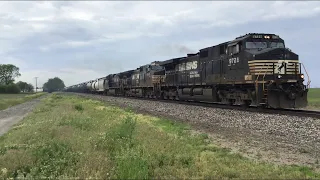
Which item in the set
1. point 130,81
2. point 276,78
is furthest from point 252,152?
point 130,81

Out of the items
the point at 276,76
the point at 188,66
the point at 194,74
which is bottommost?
the point at 276,76

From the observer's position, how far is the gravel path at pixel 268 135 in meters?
7.71

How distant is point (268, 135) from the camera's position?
1062 centimetres

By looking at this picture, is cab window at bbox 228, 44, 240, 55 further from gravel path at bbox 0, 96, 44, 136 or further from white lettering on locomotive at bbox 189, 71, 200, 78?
gravel path at bbox 0, 96, 44, 136

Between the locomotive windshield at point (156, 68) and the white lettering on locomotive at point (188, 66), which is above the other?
the locomotive windshield at point (156, 68)

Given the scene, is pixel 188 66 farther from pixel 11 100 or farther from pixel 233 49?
pixel 11 100

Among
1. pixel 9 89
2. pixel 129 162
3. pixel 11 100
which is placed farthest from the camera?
pixel 9 89

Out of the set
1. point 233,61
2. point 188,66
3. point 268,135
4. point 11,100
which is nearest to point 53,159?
point 268,135

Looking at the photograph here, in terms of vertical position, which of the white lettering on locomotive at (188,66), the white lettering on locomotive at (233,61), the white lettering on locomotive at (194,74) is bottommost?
the white lettering on locomotive at (194,74)

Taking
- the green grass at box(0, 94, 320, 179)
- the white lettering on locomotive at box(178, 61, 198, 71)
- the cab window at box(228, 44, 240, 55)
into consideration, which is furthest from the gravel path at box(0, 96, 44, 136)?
the white lettering on locomotive at box(178, 61, 198, 71)

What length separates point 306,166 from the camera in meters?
6.64

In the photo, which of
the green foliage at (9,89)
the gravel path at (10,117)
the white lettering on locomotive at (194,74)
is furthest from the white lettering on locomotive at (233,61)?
the green foliage at (9,89)

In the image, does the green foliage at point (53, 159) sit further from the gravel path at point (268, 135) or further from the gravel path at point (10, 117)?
the gravel path at point (10, 117)

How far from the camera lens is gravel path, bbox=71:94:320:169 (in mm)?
7709
